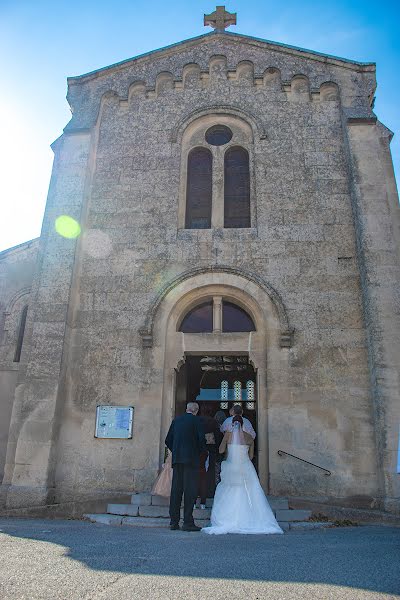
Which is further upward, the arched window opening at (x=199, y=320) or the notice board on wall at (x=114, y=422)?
the arched window opening at (x=199, y=320)

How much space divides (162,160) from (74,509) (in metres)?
8.14

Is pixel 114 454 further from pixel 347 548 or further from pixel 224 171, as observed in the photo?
pixel 224 171

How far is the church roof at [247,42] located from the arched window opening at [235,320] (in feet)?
23.2

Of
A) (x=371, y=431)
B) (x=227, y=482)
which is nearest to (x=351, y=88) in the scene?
(x=371, y=431)

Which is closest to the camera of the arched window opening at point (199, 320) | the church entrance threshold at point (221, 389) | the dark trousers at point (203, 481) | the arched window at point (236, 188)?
the dark trousers at point (203, 481)

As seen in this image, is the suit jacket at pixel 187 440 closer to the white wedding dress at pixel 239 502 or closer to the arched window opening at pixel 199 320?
the white wedding dress at pixel 239 502

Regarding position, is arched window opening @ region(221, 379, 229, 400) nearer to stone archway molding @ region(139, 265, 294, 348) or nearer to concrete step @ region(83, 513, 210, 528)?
stone archway molding @ region(139, 265, 294, 348)

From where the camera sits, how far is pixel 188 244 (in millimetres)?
11203

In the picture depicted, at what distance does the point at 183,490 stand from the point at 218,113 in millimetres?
9329

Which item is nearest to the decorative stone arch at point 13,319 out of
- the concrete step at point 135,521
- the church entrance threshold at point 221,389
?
the church entrance threshold at point 221,389

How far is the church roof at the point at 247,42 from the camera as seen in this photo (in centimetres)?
1257

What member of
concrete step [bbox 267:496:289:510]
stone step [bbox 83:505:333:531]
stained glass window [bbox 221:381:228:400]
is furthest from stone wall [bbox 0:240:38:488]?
concrete step [bbox 267:496:289:510]

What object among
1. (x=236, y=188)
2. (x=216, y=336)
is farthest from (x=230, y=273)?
(x=236, y=188)

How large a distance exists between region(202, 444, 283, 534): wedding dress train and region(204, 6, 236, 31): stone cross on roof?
11.7 m
